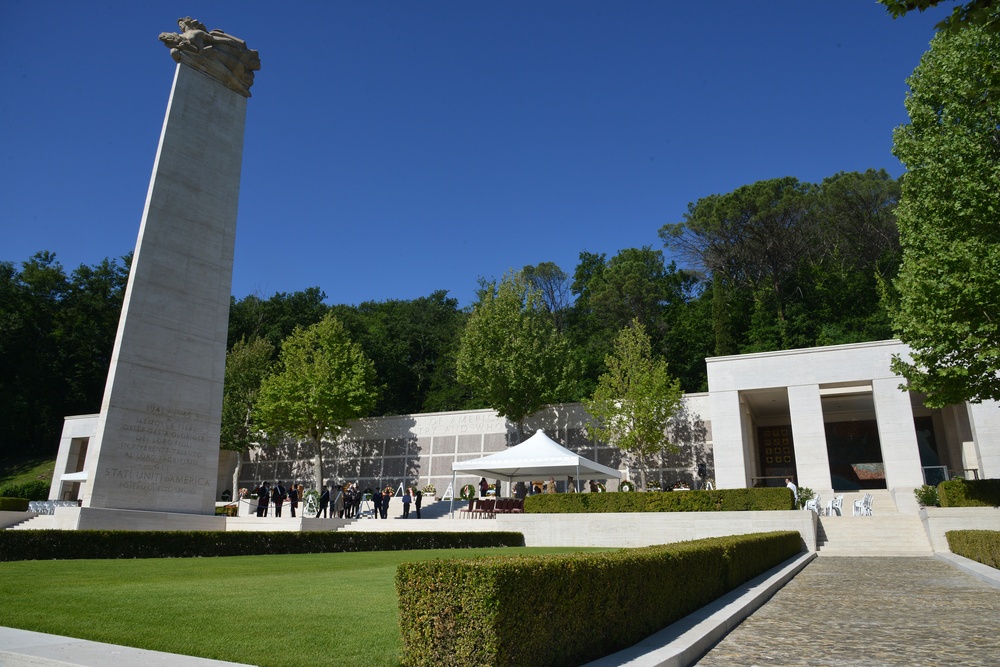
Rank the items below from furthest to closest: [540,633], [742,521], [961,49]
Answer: [742,521], [961,49], [540,633]

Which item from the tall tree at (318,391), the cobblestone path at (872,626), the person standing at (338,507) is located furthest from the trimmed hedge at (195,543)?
the tall tree at (318,391)

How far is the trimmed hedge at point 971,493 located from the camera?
16781 millimetres

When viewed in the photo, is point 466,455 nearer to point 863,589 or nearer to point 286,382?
point 286,382

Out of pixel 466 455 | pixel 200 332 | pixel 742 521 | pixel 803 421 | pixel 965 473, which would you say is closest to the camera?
pixel 742 521

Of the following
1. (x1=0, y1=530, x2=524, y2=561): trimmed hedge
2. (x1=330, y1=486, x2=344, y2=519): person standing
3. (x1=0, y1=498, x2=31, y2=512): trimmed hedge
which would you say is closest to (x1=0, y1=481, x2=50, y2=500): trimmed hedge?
(x1=0, y1=498, x2=31, y2=512): trimmed hedge

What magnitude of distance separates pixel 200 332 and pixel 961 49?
22985 mm

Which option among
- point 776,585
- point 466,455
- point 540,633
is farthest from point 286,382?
point 540,633

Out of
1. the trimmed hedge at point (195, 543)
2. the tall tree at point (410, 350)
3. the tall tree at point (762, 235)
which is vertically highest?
the tall tree at point (762, 235)

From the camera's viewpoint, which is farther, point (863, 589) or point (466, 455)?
point (466, 455)

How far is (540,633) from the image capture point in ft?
13.4

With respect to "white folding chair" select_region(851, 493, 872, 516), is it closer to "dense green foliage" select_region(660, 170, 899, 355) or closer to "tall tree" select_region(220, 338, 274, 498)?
"dense green foliage" select_region(660, 170, 899, 355)

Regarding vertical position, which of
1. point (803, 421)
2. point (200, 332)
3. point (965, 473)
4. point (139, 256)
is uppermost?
point (139, 256)

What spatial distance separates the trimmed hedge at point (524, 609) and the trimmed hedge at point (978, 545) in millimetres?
8537

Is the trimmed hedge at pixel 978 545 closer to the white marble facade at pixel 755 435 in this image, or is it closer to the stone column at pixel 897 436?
the white marble facade at pixel 755 435
